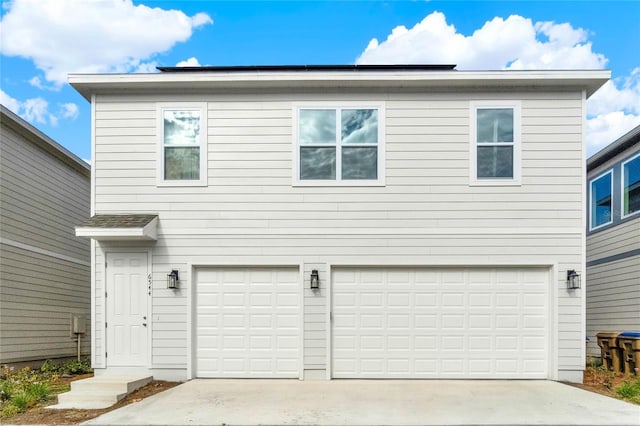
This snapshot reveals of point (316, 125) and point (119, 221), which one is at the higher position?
point (316, 125)

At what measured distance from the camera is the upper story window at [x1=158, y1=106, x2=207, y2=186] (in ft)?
26.1

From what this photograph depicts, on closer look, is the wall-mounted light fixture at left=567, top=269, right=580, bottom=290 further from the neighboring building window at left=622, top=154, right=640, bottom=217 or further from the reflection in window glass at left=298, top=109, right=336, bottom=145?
the reflection in window glass at left=298, top=109, right=336, bottom=145

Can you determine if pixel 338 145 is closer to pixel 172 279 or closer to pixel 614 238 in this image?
pixel 172 279

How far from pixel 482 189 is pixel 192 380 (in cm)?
579

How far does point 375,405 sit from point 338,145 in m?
4.17

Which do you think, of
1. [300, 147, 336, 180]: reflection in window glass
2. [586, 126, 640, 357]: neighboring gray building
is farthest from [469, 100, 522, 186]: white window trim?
[586, 126, 640, 357]: neighboring gray building

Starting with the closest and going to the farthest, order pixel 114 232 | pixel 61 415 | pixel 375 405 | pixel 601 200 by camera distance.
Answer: pixel 61 415, pixel 375 405, pixel 114 232, pixel 601 200

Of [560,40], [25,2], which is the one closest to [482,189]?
[560,40]

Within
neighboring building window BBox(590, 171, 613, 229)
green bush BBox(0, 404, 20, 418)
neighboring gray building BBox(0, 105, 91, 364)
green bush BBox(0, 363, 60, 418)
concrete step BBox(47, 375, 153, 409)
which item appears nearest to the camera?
green bush BBox(0, 404, 20, 418)

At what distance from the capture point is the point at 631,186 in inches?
399

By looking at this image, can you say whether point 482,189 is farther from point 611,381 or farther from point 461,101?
point 611,381

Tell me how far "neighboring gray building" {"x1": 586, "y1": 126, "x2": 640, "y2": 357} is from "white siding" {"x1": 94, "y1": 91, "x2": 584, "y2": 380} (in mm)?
3180

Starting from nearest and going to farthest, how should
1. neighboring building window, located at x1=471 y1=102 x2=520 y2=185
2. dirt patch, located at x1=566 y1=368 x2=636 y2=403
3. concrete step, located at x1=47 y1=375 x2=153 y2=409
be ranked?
concrete step, located at x1=47 y1=375 x2=153 y2=409 < dirt patch, located at x1=566 y1=368 x2=636 y2=403 < neighboring building window, located at x1=471 y1=102 x2=520 y2=185

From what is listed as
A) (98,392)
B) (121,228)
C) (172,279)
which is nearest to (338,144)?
(172,279)
